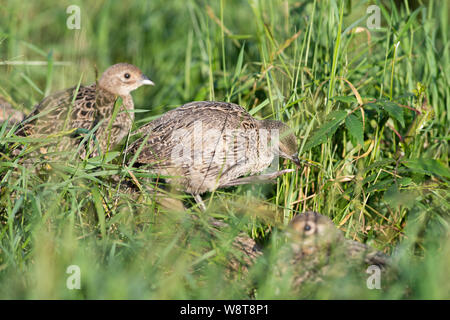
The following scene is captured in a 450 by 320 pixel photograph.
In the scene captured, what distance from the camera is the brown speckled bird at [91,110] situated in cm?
512

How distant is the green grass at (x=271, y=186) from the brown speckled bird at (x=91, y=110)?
330 millimetres

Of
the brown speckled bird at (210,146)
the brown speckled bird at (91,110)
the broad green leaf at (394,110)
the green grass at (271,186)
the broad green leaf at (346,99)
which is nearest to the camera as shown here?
the green grass at (271,186)

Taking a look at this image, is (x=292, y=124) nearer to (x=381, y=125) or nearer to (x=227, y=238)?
(x=381, y=125)

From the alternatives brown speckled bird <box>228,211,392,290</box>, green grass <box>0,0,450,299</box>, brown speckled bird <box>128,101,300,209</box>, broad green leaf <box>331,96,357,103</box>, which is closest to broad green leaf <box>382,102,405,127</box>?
green grass <box>0,0,450,299</box>

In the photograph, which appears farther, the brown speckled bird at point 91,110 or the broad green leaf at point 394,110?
the brown speckled bird at point 91,110

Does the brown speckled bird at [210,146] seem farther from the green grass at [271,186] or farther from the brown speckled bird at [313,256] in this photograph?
the brown speckled bird at [313,256]

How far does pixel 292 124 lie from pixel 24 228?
98.8 inches

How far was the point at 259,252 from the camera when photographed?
13.7 ft

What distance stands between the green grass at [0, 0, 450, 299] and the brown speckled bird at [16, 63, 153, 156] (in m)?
0.33

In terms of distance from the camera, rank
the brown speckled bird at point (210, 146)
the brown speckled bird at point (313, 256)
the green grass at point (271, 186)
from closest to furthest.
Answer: the green grass at point (271, 186) < the brown speckled bird at point (313, 256) < the brown speckled bird at point (210, 146)

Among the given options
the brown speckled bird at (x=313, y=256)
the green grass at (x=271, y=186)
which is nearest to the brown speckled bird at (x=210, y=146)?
the green grass at (x=271, y=186)

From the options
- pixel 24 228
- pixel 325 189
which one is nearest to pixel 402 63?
pixel 325 189

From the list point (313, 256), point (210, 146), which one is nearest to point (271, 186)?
point (210, 146)

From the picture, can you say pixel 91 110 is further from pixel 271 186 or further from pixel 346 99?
pixel 346 99
